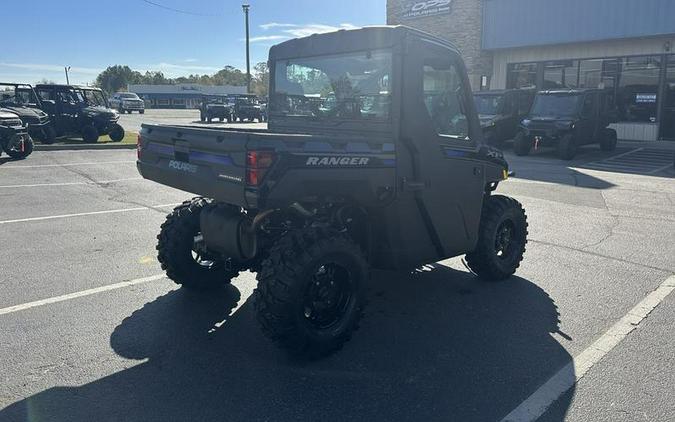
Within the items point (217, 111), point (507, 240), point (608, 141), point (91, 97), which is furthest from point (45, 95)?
point (608, 141)

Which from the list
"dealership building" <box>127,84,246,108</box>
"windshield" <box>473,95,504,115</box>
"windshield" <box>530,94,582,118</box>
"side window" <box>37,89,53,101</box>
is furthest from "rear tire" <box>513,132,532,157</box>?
"dealership building" <box>127,84,246,108</box>

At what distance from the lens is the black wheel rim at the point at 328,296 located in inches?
146

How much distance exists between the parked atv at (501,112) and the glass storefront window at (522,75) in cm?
429

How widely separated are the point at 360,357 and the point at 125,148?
16.8m

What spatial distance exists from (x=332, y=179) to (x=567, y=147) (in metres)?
14.8

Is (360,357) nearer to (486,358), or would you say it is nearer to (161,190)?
(486,358)

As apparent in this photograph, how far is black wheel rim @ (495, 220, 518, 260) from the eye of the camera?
5.39 metres

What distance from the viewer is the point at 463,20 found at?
81.8 ft

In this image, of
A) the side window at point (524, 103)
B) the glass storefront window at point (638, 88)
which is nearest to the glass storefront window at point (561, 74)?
the glass storefront window at point (638, 88)

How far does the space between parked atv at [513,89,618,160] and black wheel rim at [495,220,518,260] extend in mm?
12294

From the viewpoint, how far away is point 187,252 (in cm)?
472

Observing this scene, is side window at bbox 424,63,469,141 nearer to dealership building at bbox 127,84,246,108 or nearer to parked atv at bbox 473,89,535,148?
parked atv at bbox 473,89,535,148

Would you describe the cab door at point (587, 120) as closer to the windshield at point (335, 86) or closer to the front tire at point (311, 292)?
the windshield at point (335, 86)

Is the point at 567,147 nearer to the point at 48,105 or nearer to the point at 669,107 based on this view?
the point at 669,107
